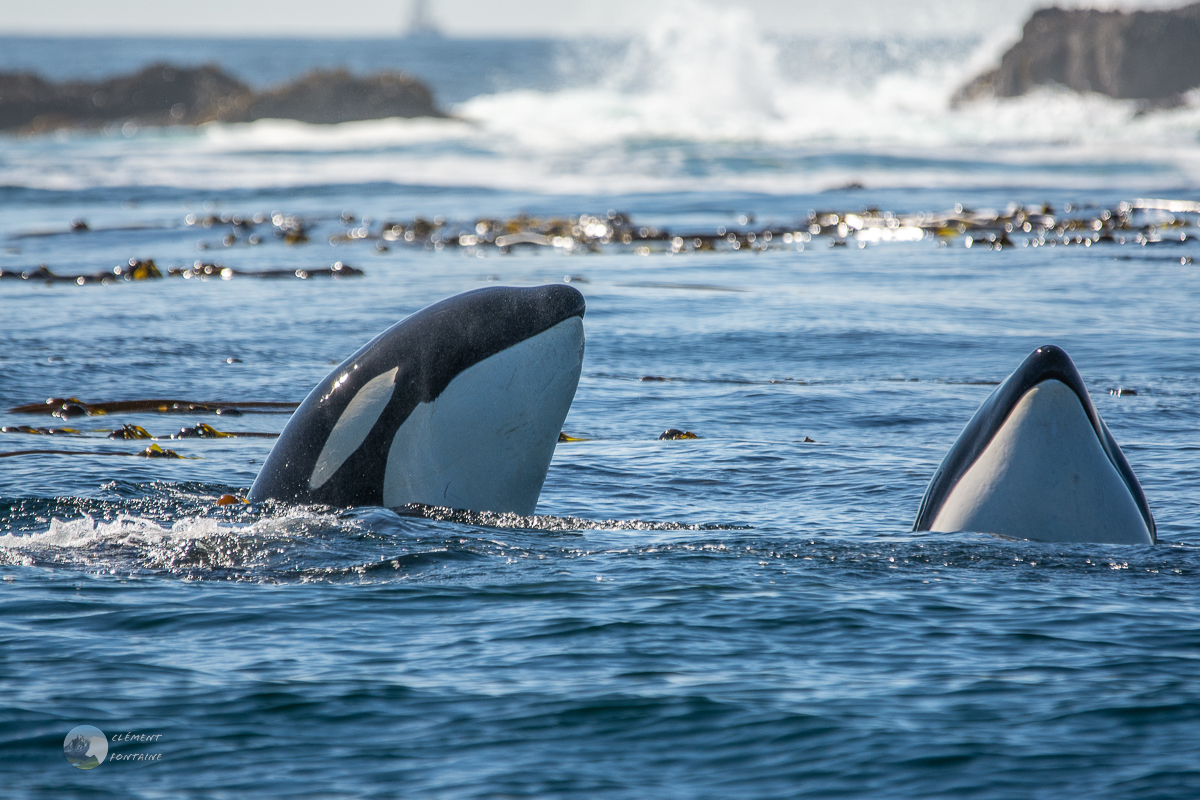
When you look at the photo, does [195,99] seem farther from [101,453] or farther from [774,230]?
[101,453]

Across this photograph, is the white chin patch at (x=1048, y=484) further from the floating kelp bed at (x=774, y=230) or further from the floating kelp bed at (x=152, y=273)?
the floating kelp bed at (x=774, y=230)

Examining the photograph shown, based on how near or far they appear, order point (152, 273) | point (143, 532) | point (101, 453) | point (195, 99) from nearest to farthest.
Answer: point (143, 532) < point (101, 453) < point (152, 273) < point (195, 99)

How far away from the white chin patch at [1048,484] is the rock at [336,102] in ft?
169

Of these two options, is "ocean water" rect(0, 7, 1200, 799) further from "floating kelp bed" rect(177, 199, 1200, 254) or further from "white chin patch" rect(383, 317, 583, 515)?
"floating kelp bed" rect(177, 199, 1200, 254)

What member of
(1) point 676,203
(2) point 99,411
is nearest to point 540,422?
(2) point 99,411

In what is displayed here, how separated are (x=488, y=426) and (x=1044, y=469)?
1926 mm

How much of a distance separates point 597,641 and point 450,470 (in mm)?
1133

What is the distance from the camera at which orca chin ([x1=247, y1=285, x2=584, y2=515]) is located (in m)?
5.09

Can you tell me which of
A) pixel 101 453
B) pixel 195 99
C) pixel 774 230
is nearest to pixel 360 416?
pixel 101 453

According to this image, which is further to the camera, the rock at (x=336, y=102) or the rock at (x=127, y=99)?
the rock at (x=127, y=99)

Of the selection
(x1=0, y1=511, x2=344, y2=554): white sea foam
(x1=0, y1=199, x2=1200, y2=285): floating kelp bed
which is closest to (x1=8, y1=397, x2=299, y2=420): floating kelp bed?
(x1=0, y1=511, x2=344, y2=554): white sea foam

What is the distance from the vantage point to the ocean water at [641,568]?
3.50 m

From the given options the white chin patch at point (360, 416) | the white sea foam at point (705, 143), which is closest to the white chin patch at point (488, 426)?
the white chin patch at point (360, 416)

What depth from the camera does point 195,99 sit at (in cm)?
6056
